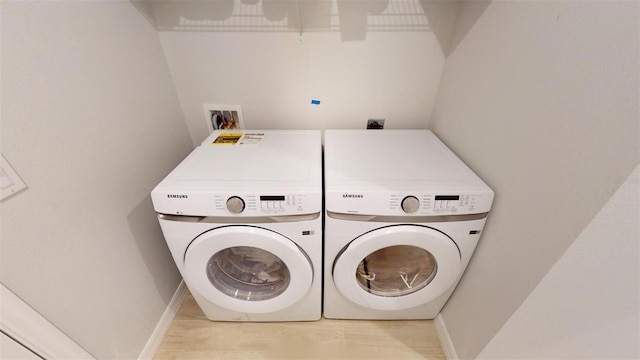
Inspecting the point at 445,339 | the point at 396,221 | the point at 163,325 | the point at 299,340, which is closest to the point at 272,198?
the point at 396,221

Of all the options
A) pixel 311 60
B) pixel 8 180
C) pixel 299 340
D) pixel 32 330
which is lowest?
pixel 299 340

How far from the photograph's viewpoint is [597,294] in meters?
0.54

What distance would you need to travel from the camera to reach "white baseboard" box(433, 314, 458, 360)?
1.10 meters

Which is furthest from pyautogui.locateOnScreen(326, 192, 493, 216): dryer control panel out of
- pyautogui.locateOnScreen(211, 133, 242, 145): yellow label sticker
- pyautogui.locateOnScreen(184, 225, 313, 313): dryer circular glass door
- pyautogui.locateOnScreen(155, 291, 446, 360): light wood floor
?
pyautogui.locateOnScreen(155, 291, 446, 360): light wood floor

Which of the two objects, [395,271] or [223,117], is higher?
[223,117]

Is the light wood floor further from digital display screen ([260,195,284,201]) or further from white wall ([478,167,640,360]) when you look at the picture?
digital display screen ([260,195,284,201])

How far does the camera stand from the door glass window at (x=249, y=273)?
1.08 m

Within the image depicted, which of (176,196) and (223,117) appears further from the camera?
(223,117)

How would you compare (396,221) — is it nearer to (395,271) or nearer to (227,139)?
(395,271)

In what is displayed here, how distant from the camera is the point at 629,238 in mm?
483

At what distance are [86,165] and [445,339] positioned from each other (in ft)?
5.38

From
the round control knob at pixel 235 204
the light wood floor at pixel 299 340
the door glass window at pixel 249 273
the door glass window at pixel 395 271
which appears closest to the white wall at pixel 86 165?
the light wood floor at pixel 299 340

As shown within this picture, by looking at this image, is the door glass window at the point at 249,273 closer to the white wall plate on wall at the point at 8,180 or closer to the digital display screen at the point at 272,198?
the digital display screen at the point at 272,198

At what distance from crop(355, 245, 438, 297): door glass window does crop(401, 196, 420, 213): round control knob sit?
1.06ft
